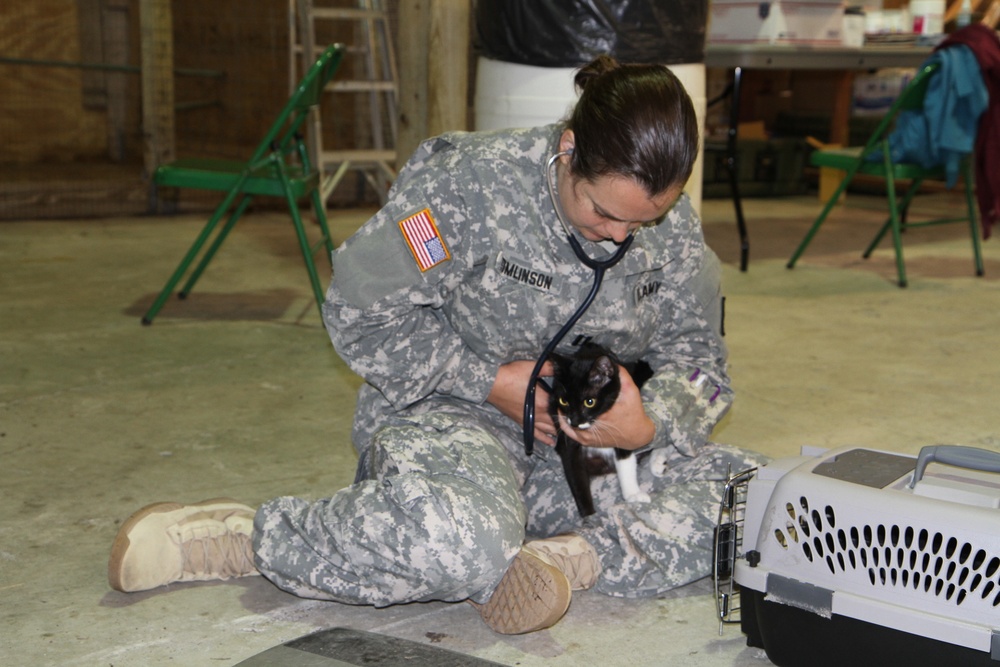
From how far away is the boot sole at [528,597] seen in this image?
5.16ft

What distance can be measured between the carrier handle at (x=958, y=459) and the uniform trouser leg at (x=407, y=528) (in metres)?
0.56

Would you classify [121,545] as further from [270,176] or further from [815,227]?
[815,227]

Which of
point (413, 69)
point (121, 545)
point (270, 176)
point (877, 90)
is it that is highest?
point (413, 69)

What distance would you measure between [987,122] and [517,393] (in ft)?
9.94

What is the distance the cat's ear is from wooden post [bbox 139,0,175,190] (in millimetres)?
4310

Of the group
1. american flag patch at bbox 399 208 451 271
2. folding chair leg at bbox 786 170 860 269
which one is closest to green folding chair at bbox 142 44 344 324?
american flag patch at bbox 399 208 451 271

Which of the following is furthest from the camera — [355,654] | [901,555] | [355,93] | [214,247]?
[355,93]

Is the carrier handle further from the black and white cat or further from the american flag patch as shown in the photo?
the american flag patch

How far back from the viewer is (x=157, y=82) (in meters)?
5.50

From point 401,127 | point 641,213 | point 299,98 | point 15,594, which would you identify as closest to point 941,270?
point 401,127

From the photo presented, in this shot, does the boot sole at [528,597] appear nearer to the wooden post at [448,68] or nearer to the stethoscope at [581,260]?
the stethoscope at [581,260]

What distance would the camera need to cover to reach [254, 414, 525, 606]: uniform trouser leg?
61.0 inches

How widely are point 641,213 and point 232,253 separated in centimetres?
332

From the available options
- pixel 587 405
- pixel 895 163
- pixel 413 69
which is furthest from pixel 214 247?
pixel 895 163
